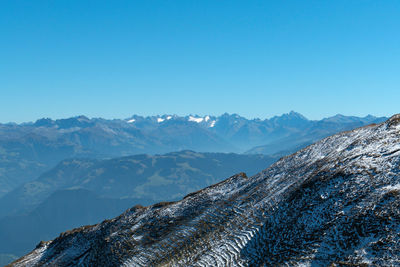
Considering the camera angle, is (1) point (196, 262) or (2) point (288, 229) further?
(1) point (196, 262)

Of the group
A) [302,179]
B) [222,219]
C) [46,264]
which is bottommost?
[46,264]

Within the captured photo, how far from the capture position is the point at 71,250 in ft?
141

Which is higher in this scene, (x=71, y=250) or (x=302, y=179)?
(x=302, y=179)

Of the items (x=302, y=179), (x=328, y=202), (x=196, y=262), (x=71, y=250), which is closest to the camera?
(x=328, y=202)

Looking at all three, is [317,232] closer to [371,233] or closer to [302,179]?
[371,233]

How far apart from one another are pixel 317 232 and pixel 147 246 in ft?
60.6

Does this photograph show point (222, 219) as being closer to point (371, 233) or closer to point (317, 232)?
point (317, 232)

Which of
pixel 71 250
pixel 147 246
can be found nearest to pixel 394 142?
pixel 147 246

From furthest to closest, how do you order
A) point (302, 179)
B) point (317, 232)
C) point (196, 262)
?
1. point (302, 179)
2. point (196, 262)
3. point (317, 232)

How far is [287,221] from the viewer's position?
2755 centimetres

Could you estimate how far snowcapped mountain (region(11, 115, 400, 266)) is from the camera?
888 inches

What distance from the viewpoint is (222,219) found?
33500mm

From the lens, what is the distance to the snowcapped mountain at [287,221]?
74.0 feet

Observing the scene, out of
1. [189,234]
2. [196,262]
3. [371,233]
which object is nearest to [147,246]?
[189,234]
